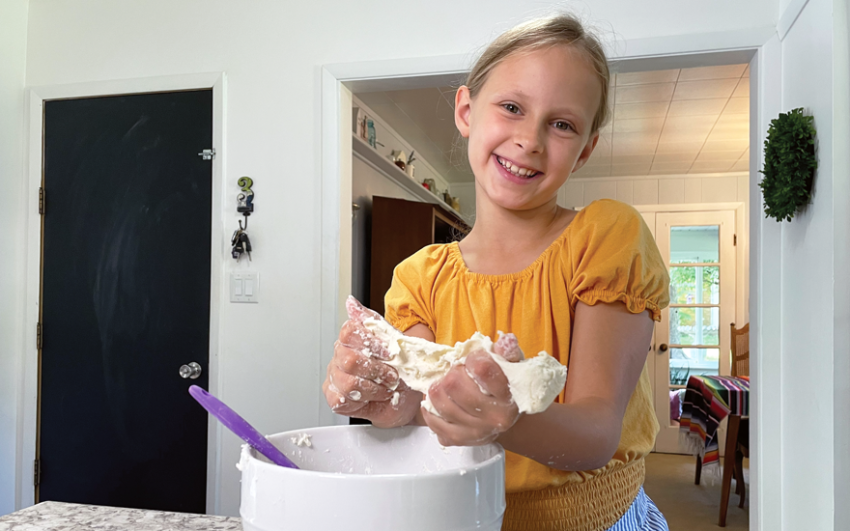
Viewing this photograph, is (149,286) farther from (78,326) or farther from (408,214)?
(408,214)

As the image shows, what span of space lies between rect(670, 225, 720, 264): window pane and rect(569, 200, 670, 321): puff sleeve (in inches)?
208

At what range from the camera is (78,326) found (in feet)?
8.11

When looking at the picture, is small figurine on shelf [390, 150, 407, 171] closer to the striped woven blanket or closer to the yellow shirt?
the striped woven blanket

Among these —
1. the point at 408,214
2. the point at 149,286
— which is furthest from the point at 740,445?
the point at 149,286

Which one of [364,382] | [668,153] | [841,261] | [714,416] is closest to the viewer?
[364,382]

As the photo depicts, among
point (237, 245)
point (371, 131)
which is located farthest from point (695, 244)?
point (237, 245)

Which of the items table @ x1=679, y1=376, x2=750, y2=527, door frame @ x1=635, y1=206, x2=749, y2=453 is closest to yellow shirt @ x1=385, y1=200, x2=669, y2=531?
table @ x1=679, y1=376, x2=750, y2=527

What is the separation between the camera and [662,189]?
556 centimetres

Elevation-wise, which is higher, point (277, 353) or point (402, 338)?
point (402, 338)

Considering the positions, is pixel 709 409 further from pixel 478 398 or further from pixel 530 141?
pixel 478 398

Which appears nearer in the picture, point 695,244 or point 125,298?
point 125,298

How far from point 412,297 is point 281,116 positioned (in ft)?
5.43

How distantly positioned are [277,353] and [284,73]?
1.04 metres

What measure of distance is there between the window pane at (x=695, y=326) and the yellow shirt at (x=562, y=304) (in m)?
5.20
